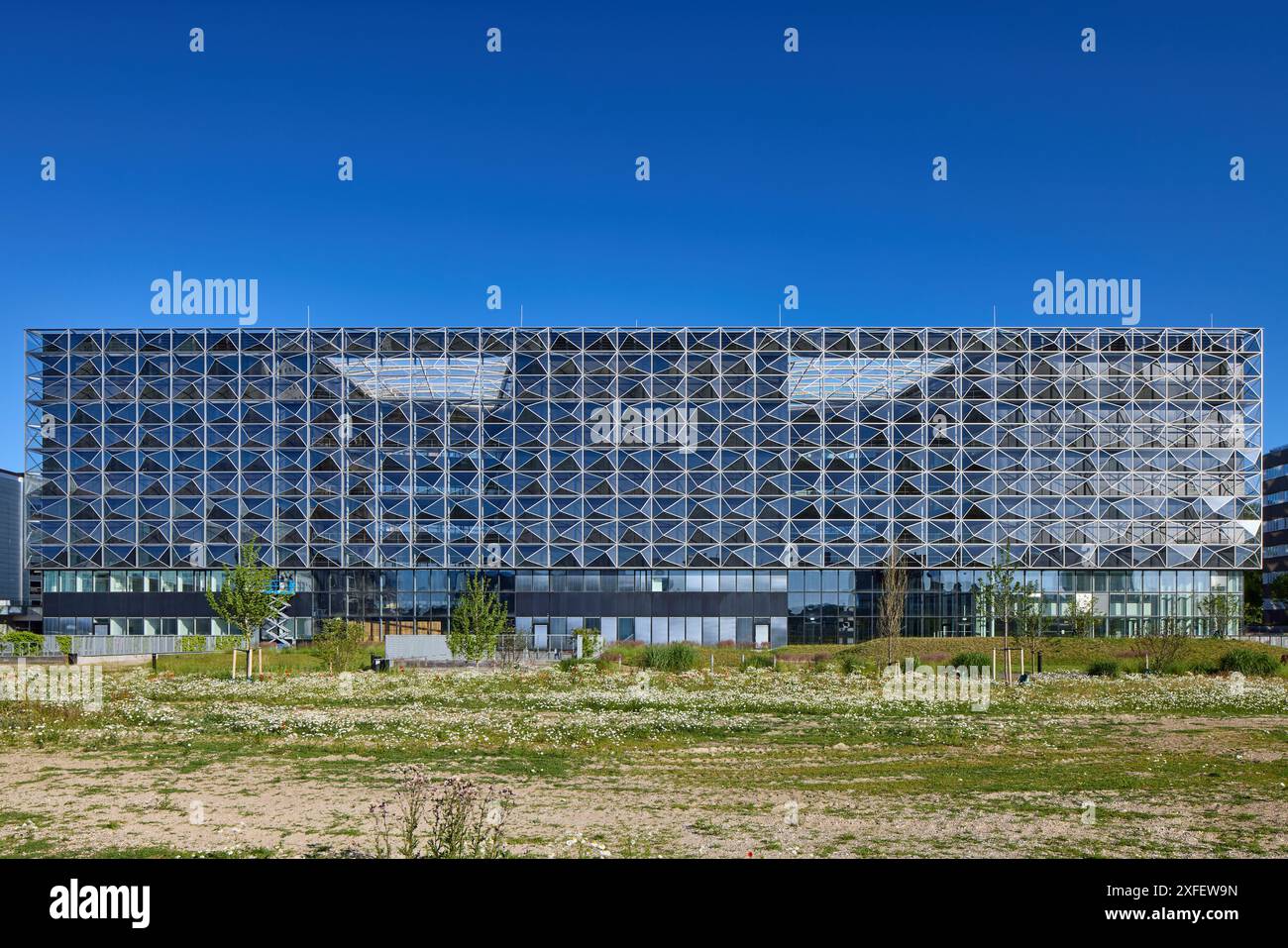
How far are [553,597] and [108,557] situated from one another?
36373mm

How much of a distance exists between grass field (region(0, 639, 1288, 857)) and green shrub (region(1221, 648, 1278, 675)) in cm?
1048

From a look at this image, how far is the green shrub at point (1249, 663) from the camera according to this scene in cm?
4697

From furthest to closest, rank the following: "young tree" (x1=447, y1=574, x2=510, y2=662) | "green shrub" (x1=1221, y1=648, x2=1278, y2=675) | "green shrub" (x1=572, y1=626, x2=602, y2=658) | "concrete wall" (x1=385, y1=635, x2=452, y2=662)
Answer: "concrete wall" (x1=385, y1=635, x2=452, y2=662), "green shrub" (x1=572, y1=626, x2=602, y2=658), "young tree" (x1=447, y1=574, x2=510, y2=662), "green shrub" (x1=1221, y1=648, x2=1278, y2=675)

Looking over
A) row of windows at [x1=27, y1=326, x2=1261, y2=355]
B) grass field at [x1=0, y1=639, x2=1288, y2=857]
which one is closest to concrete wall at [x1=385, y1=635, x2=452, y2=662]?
grass field at [x1=0, y1=639, x2=1288, y2=857]

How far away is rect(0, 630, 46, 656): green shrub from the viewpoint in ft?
198

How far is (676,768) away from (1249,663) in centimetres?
4078

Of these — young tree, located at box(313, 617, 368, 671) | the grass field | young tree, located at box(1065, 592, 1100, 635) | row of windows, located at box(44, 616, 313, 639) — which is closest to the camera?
the grass field

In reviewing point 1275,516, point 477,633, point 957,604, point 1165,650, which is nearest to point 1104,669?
point 1165,650

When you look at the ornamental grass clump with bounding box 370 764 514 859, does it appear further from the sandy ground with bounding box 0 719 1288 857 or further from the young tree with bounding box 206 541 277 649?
the young tree with bounding box 206 541 277 649

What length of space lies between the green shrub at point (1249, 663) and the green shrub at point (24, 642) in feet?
235

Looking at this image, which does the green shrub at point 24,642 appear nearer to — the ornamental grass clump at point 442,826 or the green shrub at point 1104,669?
the ornamental grass clump at point 442,826

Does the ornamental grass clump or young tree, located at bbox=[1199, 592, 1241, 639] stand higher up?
the ornamental grass clump

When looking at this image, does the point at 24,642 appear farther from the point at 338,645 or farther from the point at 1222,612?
the point at 1222,612
